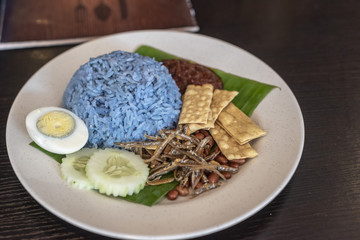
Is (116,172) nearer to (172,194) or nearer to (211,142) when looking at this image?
(172,194)

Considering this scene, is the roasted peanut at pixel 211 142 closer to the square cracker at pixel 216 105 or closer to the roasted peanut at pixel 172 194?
the square cracker at pixel 216 105

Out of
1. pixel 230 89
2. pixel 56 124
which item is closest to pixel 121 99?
pixel 56 124

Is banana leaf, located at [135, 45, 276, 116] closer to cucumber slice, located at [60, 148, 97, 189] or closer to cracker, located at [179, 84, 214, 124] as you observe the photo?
cracker, located at [179, 84, 214, 124]

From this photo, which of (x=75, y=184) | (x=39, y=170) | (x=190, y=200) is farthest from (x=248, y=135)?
(x=39, y=170)

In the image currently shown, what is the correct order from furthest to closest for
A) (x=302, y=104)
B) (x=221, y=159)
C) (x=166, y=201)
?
(x=302, y=104)
(x=221, y=159)
(x=166, y=201)

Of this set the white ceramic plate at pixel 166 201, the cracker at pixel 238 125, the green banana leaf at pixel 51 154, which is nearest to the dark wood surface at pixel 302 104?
the white ceramic plate at pixel 166 201

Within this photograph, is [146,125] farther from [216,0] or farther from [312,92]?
[216,0]
